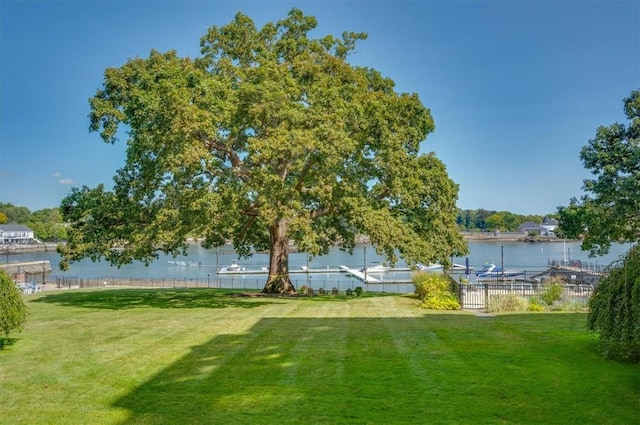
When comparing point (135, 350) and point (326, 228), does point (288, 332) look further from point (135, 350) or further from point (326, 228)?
point (326, 228)

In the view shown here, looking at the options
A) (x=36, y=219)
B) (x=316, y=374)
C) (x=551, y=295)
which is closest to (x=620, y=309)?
(x=316, y=374)

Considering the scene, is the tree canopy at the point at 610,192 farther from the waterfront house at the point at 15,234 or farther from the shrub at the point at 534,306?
the waterfront house at the point at 15,234

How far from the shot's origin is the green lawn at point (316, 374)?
21.8 ft

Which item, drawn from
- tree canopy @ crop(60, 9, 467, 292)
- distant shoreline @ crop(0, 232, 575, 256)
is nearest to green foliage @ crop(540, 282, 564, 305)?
tree canopy @ crop(60, 9, 467, 292)

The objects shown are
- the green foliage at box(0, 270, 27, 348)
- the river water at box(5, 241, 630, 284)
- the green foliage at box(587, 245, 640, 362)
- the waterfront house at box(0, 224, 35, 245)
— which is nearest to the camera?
the green foliage at box(587, 245, 640, 362)

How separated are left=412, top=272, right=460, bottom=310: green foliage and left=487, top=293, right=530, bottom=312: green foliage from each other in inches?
60.9

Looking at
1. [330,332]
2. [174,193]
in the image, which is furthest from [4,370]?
[174,193]

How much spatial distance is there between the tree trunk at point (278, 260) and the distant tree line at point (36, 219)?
126855 millimetres

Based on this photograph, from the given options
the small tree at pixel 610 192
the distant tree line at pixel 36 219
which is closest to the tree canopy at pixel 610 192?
the small tree at pixel 610 192

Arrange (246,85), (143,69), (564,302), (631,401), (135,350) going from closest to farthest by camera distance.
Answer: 1. (631,401)
2. (135,350)
3. (564,302)
4. (246,85)
5. (143,69)

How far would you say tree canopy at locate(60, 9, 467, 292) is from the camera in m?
20.3

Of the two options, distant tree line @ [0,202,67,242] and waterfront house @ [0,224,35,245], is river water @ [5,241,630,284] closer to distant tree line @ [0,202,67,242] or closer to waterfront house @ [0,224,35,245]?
waterfront house @ [0,224,35,245]

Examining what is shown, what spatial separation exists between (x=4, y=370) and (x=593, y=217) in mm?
20783

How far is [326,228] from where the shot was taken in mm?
29062
